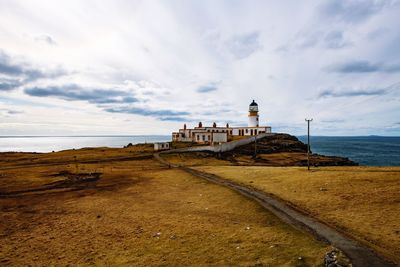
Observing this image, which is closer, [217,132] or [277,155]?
[277,155]

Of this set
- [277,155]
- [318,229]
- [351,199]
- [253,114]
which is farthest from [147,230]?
[253,114]

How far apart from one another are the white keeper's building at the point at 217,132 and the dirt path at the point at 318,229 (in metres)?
53.8

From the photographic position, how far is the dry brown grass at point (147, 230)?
13.7 meters

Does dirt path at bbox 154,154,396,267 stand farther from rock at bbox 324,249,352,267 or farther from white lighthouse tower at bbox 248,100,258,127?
white lighthouse tower at bbox 248,100,258,127

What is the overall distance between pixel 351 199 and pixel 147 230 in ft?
55.9

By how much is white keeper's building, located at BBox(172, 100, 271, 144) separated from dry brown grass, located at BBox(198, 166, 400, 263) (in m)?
46.4

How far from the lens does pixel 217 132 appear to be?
82.8 m

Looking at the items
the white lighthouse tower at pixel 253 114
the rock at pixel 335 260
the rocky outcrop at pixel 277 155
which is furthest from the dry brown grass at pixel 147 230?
the white lighthouse tower at pixel 253 114

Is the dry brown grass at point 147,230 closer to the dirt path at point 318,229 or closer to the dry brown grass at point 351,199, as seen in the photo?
the dirt path at point 318,229

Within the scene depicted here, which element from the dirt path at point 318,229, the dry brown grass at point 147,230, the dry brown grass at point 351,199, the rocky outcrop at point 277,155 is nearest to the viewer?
the dirt path at point 318,229

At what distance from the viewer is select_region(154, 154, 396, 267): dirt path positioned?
12094mm

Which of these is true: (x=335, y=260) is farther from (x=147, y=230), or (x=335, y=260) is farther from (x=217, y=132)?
(x=217, y=132)

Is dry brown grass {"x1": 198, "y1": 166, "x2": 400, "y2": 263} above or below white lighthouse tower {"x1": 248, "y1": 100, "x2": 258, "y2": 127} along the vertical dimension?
below

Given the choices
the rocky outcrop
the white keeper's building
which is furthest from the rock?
the white keeper's building
